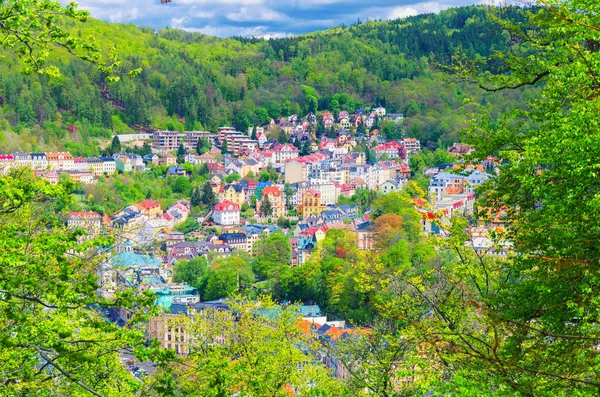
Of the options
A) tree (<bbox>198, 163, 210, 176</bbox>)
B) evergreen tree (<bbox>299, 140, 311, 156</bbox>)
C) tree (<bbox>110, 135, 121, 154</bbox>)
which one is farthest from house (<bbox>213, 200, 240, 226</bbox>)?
evergreen tree (<bbox>299, 140, 311, 156</bbox>)

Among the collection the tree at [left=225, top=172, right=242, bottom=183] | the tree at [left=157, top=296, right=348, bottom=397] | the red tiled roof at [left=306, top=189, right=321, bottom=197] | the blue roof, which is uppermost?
the tree at [left=157, top=296, right=348, bottom=397]

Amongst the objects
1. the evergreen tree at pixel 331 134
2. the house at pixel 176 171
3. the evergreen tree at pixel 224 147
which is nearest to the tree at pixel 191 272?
the house at pixel 176 171

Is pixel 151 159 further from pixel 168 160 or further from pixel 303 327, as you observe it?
pixel 303 327

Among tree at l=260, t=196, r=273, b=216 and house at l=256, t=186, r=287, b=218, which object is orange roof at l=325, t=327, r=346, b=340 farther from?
house at l=256, t=186, r=287, b=218

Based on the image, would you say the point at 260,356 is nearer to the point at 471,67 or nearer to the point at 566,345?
the point at 471,67

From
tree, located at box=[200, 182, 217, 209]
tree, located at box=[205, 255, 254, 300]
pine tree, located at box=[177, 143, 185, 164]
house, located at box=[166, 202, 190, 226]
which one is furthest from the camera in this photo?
pine tree, located at box=[177, 143, 185, 164]

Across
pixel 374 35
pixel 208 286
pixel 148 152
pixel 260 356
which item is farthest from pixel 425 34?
pixel 260 356
